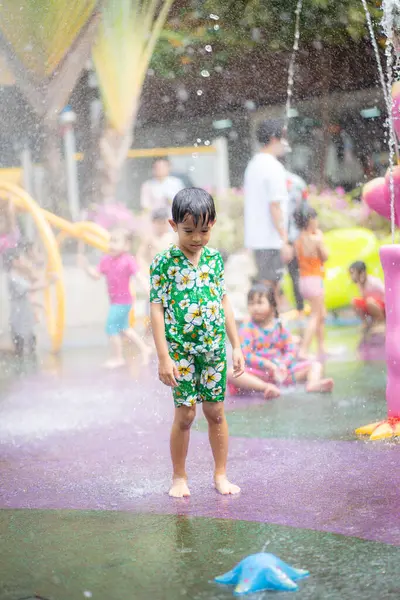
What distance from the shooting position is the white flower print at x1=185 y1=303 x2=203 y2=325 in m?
3.65

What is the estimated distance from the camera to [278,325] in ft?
19.6

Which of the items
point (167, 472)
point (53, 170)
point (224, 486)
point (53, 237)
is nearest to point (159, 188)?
point (53, 170)

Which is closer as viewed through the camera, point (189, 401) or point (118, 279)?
point (189, 401)

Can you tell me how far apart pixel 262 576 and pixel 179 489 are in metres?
1.02

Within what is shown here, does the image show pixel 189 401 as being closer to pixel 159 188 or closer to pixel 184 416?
pixel 184 416

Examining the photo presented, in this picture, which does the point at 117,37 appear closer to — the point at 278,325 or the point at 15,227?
the point at 15,227

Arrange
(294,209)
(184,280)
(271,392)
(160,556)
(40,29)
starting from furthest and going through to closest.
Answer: (40,29) → (294,209) → (271,392) → (184,280) → (160,556)

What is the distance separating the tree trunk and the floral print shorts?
5.69 m

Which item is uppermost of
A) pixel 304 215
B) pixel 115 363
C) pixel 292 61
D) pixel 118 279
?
pixel 292 61

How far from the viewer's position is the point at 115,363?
7.14m

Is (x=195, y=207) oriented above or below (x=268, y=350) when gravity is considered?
above

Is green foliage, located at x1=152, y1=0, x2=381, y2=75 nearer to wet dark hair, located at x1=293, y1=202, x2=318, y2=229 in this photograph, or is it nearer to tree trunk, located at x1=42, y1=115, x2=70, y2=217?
tree trunk, located at x1=42, y1=115, x2=70, y2=217

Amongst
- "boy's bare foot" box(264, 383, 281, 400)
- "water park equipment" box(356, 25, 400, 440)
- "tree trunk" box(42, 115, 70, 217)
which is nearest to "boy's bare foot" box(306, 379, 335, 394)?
"boy's bare foot" box(264, 383, 281, 400)

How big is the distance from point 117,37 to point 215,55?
42.1 inches
